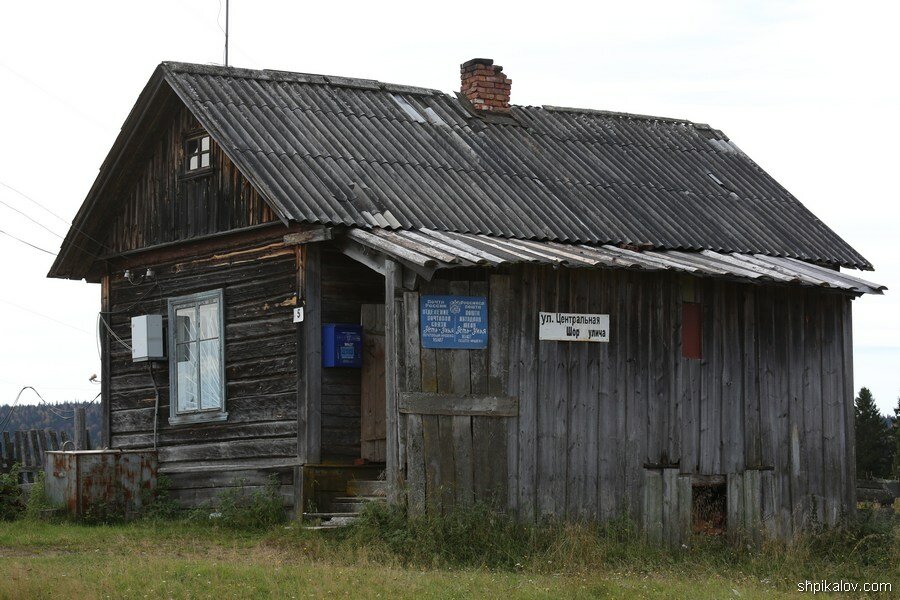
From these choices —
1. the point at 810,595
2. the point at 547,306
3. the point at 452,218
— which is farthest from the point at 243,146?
the point at 810,595

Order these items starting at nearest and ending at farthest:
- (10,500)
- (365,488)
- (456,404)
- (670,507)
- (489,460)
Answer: (456,404) → (489,460) → (365,488) → (670,507) → (10,500)

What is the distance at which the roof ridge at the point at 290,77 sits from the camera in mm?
17016

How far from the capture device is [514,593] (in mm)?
10898

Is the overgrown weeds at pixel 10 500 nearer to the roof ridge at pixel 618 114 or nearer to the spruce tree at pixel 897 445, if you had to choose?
the roof ridge at pixel 618 114

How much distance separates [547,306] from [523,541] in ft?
8.51

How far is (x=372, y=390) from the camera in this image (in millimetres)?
15320

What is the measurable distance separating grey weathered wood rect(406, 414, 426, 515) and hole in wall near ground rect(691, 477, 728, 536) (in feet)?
13.0

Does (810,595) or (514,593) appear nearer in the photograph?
(514,593)

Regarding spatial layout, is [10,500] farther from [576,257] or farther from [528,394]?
[576,257]

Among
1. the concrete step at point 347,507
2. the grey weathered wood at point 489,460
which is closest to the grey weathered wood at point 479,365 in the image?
the grey weathered wood at point 489,460

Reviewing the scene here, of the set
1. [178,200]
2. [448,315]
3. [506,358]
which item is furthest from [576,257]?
[178,200]

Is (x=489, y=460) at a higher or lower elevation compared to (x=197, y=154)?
lower

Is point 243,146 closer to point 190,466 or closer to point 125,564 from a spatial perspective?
point 190,466

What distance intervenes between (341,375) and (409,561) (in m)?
3.23
